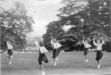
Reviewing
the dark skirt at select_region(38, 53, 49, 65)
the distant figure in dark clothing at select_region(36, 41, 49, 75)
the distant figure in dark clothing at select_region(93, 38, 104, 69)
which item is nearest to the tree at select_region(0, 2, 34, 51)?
the distant figure in dark clothing at select_region(36, 41, 49, 75)

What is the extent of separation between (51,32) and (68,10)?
57 centimetres

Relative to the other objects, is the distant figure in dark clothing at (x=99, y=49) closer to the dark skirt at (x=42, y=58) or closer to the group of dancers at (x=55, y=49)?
the group of dancers at (x=55, y=49)

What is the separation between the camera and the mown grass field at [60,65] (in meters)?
6.03

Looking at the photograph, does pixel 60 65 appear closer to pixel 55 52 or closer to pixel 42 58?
pixel 55 52

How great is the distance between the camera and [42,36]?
6082mm

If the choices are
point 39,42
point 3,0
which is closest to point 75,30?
point 39,42

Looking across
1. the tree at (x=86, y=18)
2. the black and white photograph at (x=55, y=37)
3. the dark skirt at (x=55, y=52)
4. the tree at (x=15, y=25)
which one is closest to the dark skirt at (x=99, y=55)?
the black and white photograph at (x=55, y=37)

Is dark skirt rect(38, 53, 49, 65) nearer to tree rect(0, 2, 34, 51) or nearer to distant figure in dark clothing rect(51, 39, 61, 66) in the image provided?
distant figure in dark clothing rect(51, 39, 61, 66)

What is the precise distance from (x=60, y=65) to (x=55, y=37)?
60 centimetres

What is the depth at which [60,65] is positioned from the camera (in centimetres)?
659

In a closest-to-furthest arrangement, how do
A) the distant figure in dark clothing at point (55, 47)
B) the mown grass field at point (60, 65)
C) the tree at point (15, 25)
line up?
the tree at point (15, 25), the mown grass field at point (60, 65), the distant figure in dark clothing at point (55, 47)

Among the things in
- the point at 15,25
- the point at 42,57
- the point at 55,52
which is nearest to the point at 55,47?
the point at 55,52

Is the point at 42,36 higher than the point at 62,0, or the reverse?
the point at 62,0

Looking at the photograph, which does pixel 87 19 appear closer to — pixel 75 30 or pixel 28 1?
pixel 75 30
